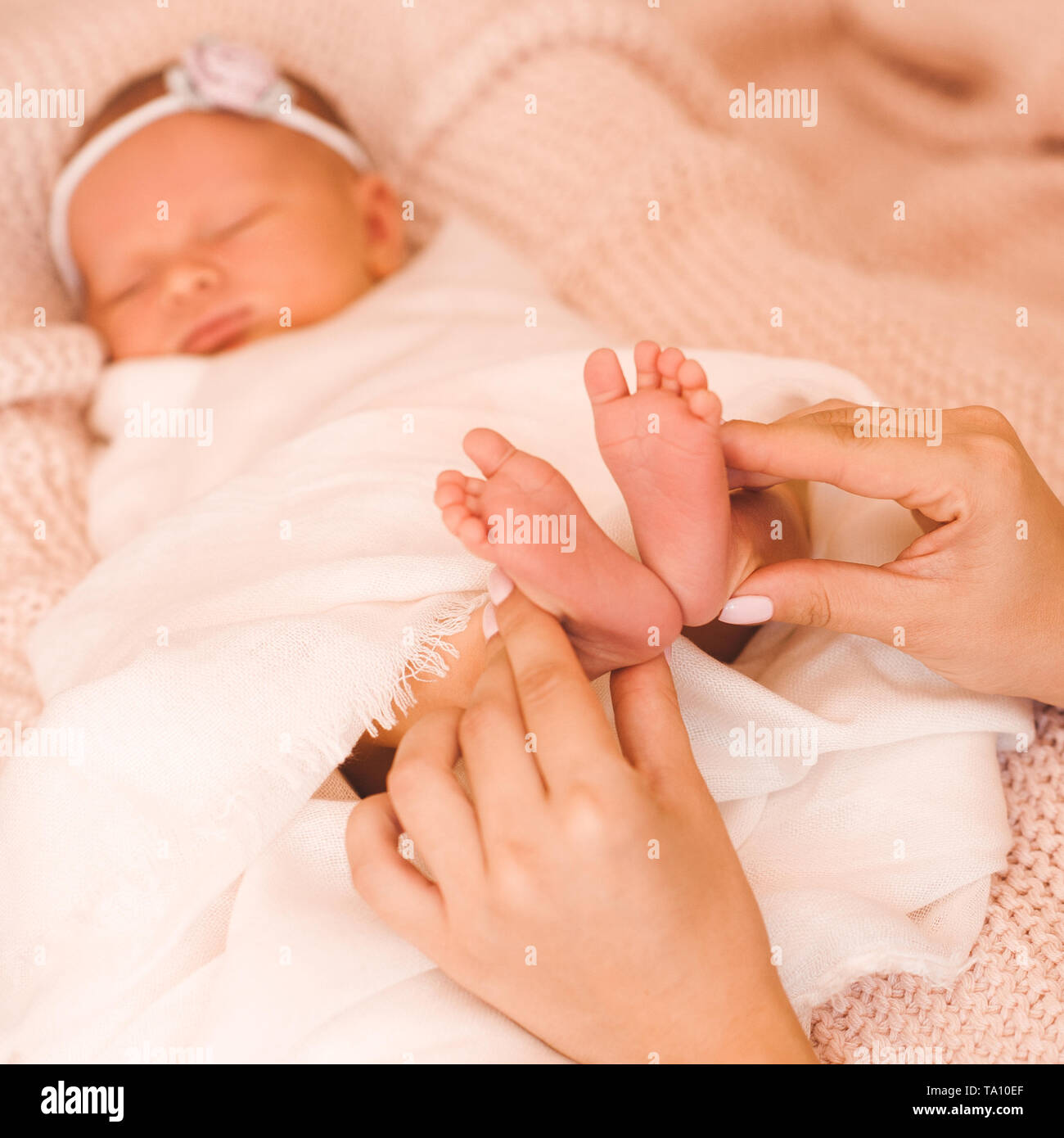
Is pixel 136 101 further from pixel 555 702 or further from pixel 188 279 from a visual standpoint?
pixel 555 702

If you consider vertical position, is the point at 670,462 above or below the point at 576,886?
above

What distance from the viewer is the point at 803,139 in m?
1.72

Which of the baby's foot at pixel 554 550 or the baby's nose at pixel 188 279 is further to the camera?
the baby's nose at pixel 188 279

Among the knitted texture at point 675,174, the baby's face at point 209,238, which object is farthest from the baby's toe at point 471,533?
the baby's face at point 209,238

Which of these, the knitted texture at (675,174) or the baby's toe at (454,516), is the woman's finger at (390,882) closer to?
the baby's toe at (454,516)

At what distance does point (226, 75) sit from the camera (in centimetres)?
140

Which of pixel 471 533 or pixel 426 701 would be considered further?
pixel 426 701

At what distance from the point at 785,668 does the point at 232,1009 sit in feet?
1.58

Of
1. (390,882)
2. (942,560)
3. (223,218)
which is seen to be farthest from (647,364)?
(223,218)

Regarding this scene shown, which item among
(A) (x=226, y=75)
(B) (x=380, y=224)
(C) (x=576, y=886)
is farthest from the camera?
(B) (x=380, y=224)

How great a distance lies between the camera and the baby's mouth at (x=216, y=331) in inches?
51.4

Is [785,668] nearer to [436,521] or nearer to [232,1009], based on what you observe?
[436,521]

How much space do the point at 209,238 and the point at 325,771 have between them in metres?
0.89

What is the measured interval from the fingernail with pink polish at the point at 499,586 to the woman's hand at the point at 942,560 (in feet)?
0.54
